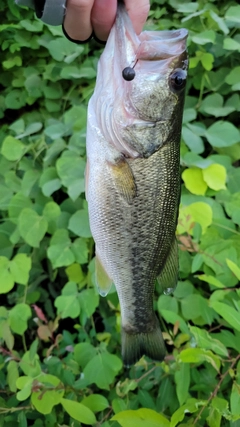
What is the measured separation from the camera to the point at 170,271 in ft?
2.60

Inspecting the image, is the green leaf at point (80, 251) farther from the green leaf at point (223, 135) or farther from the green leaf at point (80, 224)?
the green leaf at point (223, 135)

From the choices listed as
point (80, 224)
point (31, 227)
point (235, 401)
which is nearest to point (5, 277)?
point (31, 227)

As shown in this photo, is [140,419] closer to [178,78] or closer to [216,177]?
[178,78]

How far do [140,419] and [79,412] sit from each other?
0.21 metres

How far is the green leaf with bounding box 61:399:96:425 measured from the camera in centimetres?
87

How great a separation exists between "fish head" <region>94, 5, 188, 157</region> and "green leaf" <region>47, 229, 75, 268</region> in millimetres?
641

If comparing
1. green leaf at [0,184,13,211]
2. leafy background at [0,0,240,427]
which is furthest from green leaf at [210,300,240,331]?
green leaf at [0,184,13,211]

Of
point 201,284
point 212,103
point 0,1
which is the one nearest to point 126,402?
point 201,284

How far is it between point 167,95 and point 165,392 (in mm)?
790

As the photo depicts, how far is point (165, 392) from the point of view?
103cm

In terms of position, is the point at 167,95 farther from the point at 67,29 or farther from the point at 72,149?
the point at 72,149

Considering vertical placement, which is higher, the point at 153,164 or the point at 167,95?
the point at 167,95

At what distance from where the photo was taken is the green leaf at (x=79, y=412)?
87 cm

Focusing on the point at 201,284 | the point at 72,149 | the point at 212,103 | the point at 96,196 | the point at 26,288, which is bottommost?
the point at 26,288
